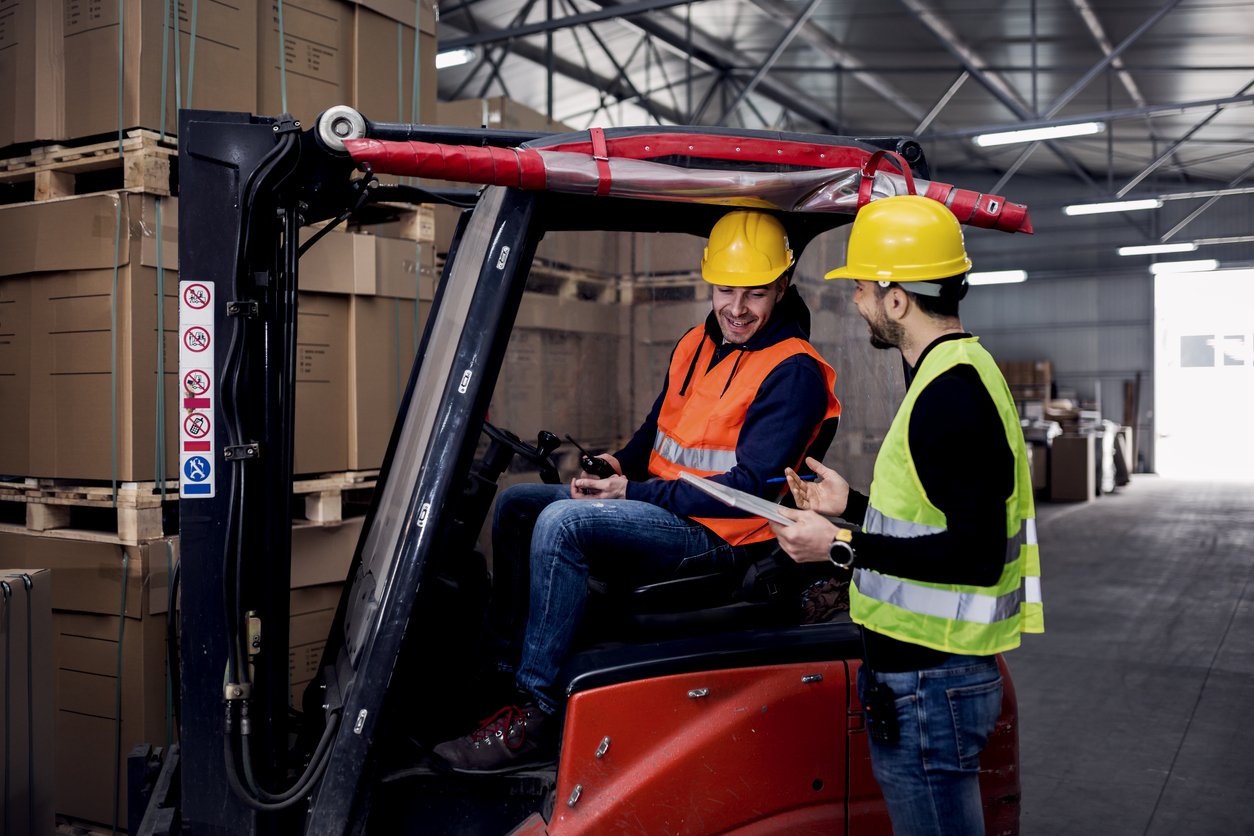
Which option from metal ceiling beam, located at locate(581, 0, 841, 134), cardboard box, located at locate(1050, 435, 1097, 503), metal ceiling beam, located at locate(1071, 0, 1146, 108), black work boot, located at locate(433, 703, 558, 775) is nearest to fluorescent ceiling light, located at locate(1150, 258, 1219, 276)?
cardboard box, located at locate(1050, 435, 1097, 503)

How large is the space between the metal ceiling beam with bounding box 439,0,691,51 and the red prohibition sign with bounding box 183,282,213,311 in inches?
355

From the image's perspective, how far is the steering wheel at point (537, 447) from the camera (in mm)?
2811

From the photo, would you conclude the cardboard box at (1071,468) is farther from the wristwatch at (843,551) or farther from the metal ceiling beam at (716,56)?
the wristwatch at (843,551)

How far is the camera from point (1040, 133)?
39.9 feet

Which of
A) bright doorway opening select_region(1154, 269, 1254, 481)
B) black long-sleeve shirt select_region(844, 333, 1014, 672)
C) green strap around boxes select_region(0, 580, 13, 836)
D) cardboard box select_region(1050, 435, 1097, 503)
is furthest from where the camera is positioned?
bright doorway opening select_region(1154, 269, 1254, 481)

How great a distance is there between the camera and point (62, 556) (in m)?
3.57

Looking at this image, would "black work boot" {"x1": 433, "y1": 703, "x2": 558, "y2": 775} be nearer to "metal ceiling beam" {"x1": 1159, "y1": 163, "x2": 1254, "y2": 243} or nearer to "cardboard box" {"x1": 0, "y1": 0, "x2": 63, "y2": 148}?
"cardboard box" {"x1": 0, "y1": 0, "x2": 63, "y2": 148}

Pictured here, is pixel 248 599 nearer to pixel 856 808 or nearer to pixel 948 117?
pixel 856 808

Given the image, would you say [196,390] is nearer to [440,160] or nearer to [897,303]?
[440,160]

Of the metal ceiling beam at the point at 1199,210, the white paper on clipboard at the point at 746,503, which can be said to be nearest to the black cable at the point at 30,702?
the white paper on clipboard at the point at 746,503

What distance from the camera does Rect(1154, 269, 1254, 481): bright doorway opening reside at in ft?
79.0

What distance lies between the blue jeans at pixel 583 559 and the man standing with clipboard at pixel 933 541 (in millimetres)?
486

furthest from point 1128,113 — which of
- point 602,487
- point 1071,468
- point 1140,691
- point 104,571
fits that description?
point 104,571

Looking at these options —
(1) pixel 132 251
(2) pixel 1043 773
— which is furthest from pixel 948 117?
(1) pixel 132 251
